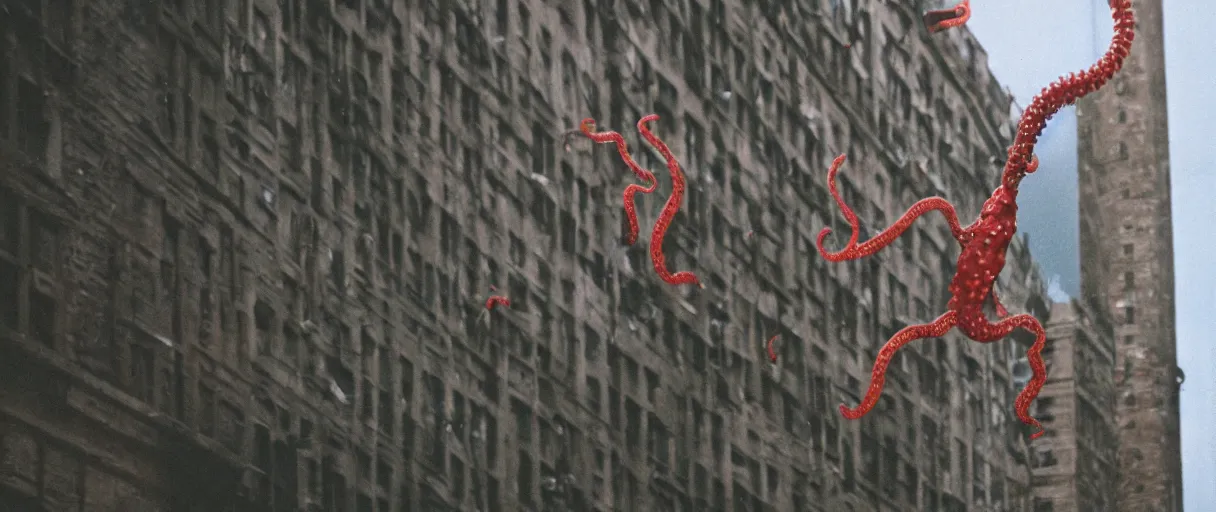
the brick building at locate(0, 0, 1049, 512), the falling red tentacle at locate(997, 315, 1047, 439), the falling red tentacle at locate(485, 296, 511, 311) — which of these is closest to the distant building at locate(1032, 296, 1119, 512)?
the brick building at locate(0, 0, 1049, 512)

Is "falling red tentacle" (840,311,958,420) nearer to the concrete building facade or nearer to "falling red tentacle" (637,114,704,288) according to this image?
"falling red tentacle" (637,114,704,288)

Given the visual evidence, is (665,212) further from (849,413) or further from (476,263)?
(849,413)

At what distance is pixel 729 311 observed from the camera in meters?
15.8

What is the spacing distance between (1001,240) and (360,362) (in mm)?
4205

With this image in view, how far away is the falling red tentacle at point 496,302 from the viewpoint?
1362 centimetres

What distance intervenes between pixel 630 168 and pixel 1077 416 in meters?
6.82

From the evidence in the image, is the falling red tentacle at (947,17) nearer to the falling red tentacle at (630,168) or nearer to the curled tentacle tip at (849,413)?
the curled tentacle tip at (849,413)

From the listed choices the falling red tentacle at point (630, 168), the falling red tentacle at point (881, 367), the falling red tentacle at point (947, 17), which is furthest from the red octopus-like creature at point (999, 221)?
the falling red tentacle at point (947, 17)

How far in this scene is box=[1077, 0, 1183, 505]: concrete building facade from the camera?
2097cm

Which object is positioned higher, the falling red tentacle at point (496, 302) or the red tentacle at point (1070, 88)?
the red tentacle at point (1070, 88)

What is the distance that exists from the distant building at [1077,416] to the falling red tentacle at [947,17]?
9.62 feet

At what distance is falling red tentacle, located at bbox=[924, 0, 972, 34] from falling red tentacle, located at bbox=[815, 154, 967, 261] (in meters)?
1.57

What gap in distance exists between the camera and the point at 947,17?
18.0 metres

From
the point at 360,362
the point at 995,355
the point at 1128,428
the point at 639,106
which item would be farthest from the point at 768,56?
the point at 1128,428
